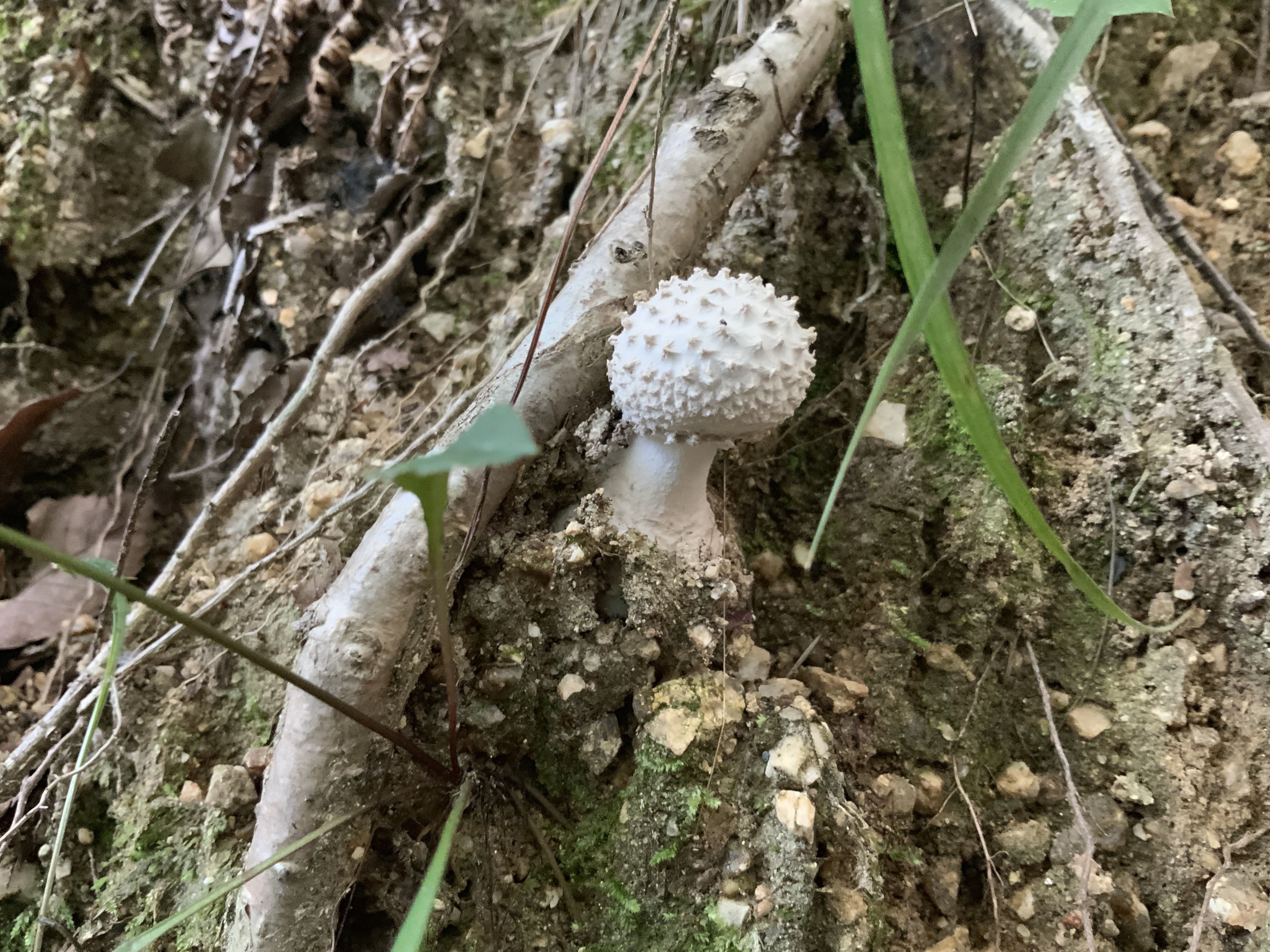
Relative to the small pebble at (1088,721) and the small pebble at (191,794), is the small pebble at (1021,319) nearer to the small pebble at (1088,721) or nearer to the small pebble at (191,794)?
the small pebble at (1088,721)

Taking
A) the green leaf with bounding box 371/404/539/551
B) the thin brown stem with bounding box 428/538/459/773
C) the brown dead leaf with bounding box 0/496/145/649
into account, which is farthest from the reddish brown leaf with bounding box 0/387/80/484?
the green leaf with bounding box 371/404/539/551

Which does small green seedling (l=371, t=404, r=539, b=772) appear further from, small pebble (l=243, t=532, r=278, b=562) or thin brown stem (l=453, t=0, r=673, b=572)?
small pebble (l=243, t=532, r=278, b=562)

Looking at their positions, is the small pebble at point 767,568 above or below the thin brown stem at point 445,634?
below

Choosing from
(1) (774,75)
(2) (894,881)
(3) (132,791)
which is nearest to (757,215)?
(1) (774,75)

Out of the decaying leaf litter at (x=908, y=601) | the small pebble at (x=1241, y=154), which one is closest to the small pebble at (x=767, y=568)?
the decaying leaf litter at (x=908, y=601)

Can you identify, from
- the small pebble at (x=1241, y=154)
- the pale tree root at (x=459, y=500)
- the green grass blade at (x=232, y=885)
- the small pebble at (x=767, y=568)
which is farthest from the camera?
the small pebble at (x=1241, y=154)

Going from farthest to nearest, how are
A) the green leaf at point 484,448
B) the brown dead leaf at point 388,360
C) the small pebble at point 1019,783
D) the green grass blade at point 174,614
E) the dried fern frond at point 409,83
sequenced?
the dried fern frond at point 409,83, the brown dead leaf at point 388,360, the small pebble at point 1019,783, the green grass blade at point 174,614, the green leaf at point 484,448

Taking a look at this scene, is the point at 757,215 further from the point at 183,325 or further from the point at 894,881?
the point at 183,325
